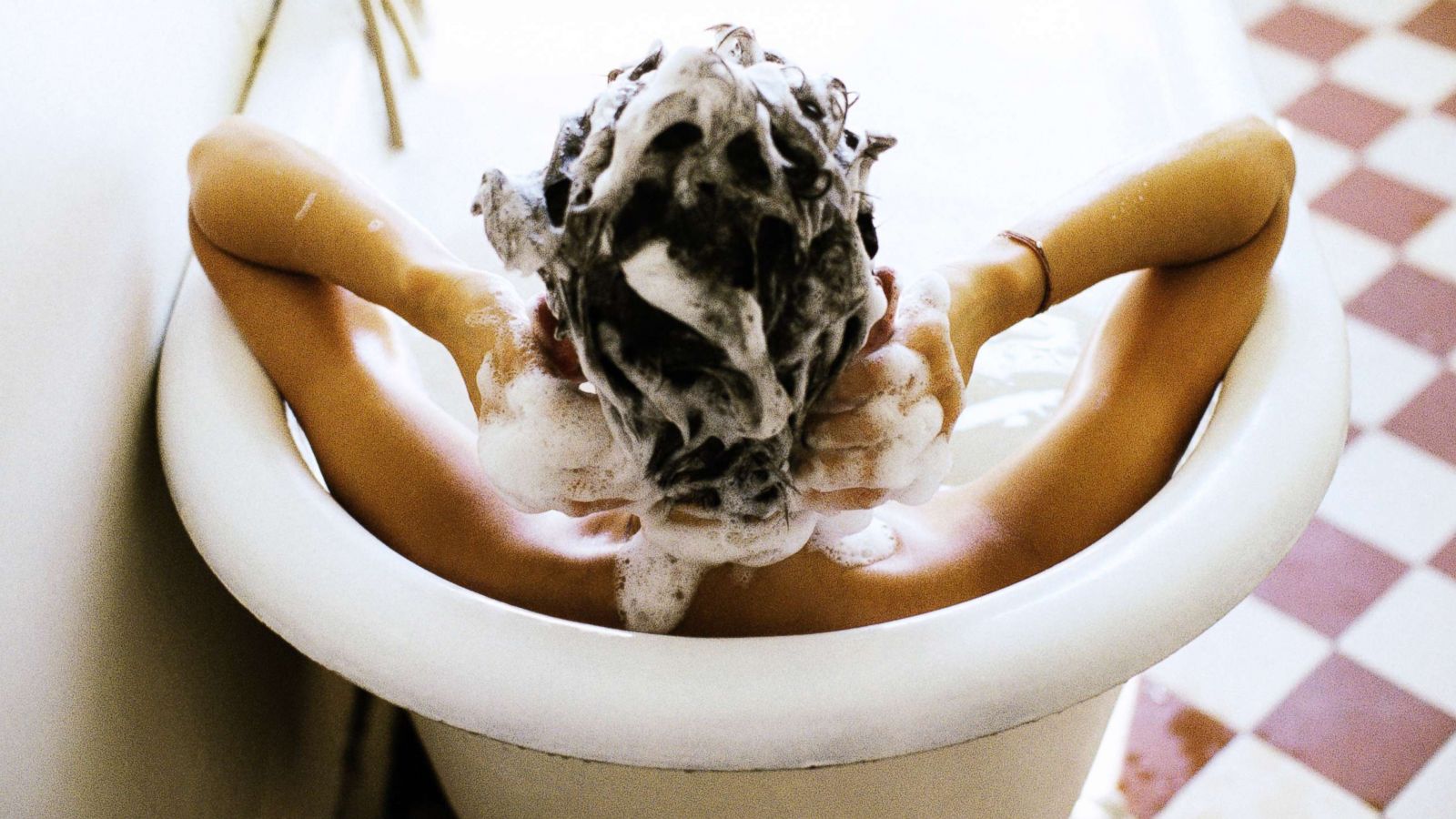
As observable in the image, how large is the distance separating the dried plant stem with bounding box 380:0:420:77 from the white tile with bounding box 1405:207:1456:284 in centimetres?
139

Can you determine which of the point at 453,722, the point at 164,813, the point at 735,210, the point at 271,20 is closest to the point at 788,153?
the point at 735,210

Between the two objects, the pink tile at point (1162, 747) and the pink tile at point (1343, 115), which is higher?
the pink tile at point (1343, 115)

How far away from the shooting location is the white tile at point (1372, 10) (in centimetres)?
217

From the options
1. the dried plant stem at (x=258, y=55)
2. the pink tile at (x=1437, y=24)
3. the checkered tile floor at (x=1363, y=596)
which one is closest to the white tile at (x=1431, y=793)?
the checkered tile floor at (x=1363, y=596)

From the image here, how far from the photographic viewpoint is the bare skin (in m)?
0.75

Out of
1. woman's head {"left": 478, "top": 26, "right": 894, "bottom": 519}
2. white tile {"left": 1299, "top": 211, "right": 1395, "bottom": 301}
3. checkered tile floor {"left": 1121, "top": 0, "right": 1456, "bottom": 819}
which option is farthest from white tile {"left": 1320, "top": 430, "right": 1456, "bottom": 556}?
woman's head {"left": 478, "top": 26, "right": 894, "bottom": 519}

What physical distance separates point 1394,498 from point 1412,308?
36cm

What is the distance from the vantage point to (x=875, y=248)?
616 mm

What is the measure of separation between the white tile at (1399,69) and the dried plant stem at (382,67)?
5.15 ft

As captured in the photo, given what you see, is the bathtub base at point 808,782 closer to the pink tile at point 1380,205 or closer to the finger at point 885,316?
the finger at point 885,316

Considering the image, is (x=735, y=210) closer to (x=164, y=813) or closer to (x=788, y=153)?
(x=788, y=153)

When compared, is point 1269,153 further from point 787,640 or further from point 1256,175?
point 787,640

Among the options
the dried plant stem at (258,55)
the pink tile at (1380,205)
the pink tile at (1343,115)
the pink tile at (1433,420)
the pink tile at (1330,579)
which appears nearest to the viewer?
the dried plant stem at (258,55)

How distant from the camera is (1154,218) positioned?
82 cm
